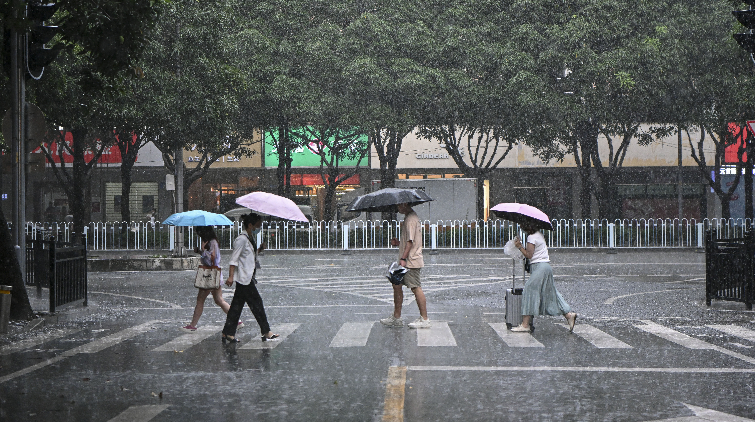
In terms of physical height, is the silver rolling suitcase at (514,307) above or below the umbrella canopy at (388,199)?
below

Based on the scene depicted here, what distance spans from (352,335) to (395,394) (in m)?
3.95

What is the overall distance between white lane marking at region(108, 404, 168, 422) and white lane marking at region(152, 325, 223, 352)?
127 inches

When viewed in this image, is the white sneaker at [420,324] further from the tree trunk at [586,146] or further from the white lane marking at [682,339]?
the tree trunk at [586,146]

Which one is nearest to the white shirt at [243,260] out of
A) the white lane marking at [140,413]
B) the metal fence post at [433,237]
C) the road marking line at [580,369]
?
the road marking line at [580,369]

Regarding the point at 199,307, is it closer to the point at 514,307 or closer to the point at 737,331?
the point at 514,307

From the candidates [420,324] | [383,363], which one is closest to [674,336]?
[420,324]

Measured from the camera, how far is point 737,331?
11.7 metres

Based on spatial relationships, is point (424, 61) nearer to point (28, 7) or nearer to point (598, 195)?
point (598, 195)

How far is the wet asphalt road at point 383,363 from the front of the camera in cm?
681

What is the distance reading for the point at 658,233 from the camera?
109 ft

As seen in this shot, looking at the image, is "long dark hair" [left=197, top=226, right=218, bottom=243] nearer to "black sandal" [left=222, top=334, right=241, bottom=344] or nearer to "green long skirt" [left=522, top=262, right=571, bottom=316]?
"black sandal" [left=222, top=334, right=241, bottom=344]

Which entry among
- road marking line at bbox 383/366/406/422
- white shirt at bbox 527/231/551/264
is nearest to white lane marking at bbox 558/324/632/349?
white shirt at bbox 527/231/551/264

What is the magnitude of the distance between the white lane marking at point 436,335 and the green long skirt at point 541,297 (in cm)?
105

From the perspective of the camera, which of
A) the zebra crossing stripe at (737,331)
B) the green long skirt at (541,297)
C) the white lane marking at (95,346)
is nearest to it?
the white lane marking at (95,346)
